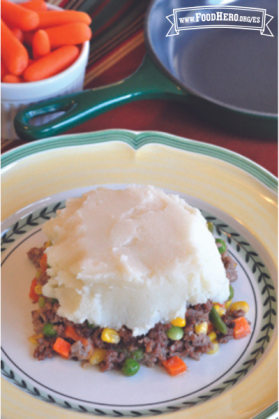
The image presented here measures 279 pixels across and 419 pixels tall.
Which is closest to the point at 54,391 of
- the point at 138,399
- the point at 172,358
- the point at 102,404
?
the point at 102,404

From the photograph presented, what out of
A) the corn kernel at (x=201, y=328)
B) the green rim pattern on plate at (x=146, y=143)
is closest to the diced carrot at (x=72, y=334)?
the corn kernel at (x=201, y=328)

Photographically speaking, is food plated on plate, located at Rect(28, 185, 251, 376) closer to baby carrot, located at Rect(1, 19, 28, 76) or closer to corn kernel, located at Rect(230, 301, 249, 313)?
corn kernel, located at Rect(230, 301, 249, 313)

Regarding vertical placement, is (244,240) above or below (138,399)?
above

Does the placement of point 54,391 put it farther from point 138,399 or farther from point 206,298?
point 206,298

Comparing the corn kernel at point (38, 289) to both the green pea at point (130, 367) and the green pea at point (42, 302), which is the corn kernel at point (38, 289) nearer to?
the green pea at point (42, 302)

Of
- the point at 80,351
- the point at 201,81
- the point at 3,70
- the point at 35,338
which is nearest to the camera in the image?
the point at 80,351

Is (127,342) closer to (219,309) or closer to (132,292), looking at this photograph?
(132,292)

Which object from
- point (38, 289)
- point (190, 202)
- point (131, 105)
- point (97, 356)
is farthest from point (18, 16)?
point (97, 356)
